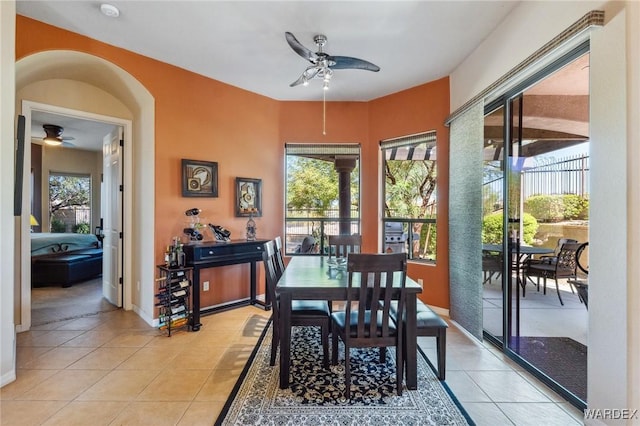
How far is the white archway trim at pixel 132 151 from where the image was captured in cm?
291

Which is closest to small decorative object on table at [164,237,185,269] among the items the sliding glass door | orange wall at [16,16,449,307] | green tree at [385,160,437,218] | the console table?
the console table

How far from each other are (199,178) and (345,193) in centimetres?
213

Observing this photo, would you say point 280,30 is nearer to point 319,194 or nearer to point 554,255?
point 319,194

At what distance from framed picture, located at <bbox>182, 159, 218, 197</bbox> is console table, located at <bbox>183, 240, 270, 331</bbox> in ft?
2.10

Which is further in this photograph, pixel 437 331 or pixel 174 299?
pixel 174 299

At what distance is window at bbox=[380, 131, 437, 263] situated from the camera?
12.7 ft

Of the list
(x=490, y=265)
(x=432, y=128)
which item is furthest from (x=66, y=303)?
(x=432, y=128)

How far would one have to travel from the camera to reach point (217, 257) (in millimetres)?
3400

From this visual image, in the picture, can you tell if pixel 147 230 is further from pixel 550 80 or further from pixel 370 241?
pixel 550 80

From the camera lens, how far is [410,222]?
162 inches

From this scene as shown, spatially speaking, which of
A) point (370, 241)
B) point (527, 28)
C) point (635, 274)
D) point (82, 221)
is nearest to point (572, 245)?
point (635, 274)

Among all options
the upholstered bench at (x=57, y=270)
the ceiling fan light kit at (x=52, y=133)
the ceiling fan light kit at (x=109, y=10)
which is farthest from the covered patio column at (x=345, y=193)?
the ceiling fan light kit at (x=52, y=133)

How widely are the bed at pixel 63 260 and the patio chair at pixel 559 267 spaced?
6551 millimetres

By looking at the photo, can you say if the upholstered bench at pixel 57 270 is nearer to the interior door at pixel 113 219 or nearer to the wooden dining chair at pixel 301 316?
the interior door at pixel 113 219
